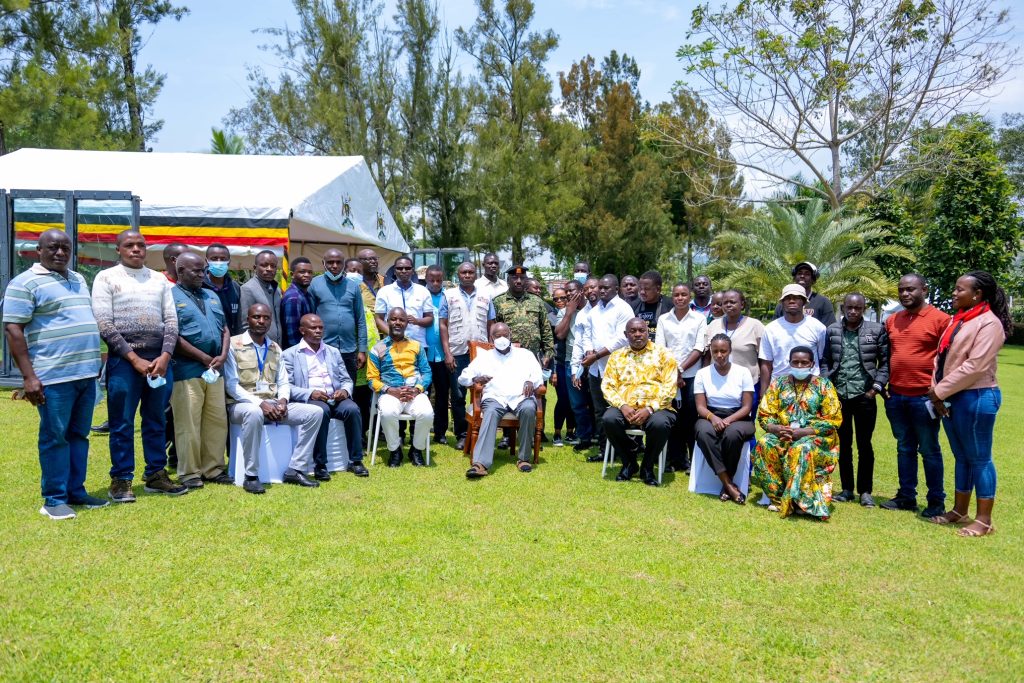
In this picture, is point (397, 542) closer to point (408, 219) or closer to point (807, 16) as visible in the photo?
point (807, 16)

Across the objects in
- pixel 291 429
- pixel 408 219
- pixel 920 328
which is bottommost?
pixel 291 429

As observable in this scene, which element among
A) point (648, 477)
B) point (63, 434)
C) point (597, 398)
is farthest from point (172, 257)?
point (648, 477)

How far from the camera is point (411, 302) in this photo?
25.2 ft

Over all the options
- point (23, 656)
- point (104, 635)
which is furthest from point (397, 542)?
point (23, 656)

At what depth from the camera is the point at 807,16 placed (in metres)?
17.4

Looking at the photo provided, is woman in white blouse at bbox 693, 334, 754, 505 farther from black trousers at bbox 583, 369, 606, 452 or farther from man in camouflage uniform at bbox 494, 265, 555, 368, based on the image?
man in camouflage uniform at bbox 494, 265, 555, 368

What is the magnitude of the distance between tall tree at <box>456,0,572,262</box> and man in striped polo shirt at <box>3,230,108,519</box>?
19021mm

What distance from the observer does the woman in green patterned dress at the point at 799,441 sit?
5562 mm

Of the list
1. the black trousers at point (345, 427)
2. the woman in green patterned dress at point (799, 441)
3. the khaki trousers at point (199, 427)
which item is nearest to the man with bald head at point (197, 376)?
the khaki trousers at point (199, 427)

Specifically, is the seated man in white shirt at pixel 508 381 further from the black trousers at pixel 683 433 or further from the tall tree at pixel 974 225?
the tall tree at pixel 974 225

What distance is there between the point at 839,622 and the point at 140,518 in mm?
4496

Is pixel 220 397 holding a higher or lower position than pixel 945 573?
higher

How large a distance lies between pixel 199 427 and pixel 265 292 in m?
1.39

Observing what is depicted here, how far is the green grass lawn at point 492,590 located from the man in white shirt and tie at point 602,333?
1.76 m
